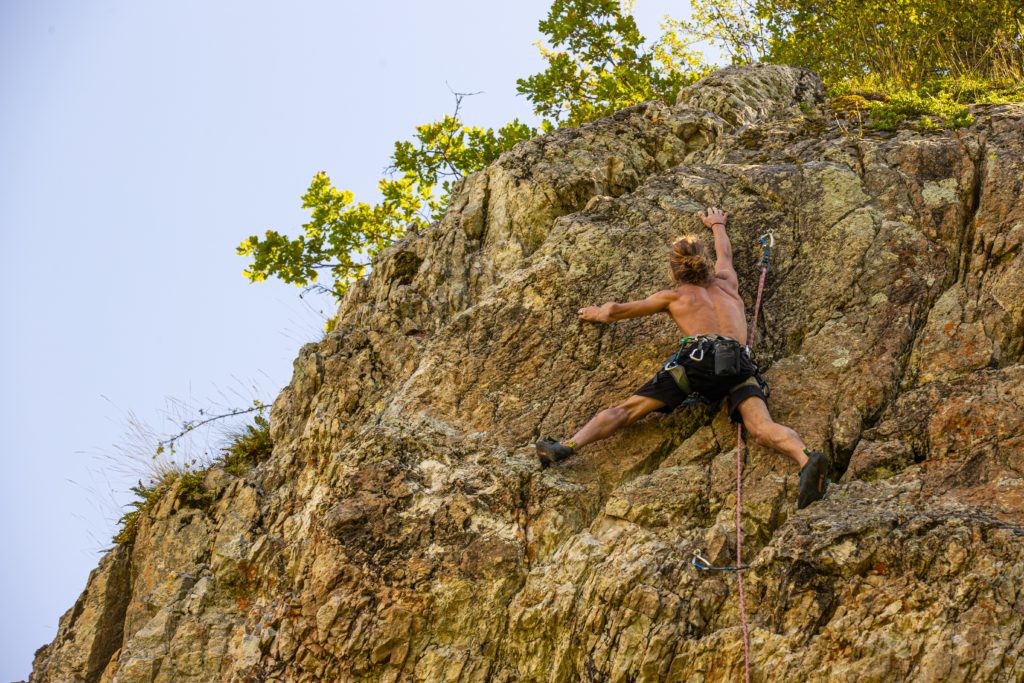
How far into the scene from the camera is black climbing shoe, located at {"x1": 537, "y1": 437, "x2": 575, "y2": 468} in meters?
7.61

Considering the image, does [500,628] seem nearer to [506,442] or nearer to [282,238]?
[506,442]

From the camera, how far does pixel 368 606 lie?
7.29 meters

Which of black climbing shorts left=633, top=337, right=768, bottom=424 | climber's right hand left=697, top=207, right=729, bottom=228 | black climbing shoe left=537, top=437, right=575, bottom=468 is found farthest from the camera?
climber's right hand left=697, top=207, right=729, bottom=228

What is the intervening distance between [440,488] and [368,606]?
3.55 ft

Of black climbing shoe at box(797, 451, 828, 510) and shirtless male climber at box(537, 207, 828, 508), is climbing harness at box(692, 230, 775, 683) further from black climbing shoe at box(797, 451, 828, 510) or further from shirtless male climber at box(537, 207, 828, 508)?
black climbing shoe at box(797, 451, 828, 510)

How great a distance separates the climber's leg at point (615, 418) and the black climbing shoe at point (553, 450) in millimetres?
73

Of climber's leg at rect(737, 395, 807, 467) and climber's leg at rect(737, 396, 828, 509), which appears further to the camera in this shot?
climber's leg at rect(737, 395, 807, 467)

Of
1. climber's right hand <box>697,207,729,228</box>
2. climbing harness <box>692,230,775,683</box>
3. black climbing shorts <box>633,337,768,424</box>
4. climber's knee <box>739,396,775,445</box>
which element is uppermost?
climber's right hand <box>697,207,729,228</box>

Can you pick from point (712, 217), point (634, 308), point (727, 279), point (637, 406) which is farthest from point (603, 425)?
point (712, 217)

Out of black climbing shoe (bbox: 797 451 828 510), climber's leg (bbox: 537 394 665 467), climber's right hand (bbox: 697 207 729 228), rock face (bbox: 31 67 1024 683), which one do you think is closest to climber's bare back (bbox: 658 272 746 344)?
rock face (bbox: 31 67 1024 683)

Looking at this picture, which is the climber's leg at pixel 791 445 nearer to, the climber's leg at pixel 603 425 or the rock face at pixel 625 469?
the rock face at pixel 625 469

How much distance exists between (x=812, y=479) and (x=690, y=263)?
214 centimetres

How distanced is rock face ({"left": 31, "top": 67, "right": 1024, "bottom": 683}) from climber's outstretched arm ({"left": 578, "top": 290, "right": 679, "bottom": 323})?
33 cm

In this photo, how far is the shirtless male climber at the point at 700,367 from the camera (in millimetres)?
7258
